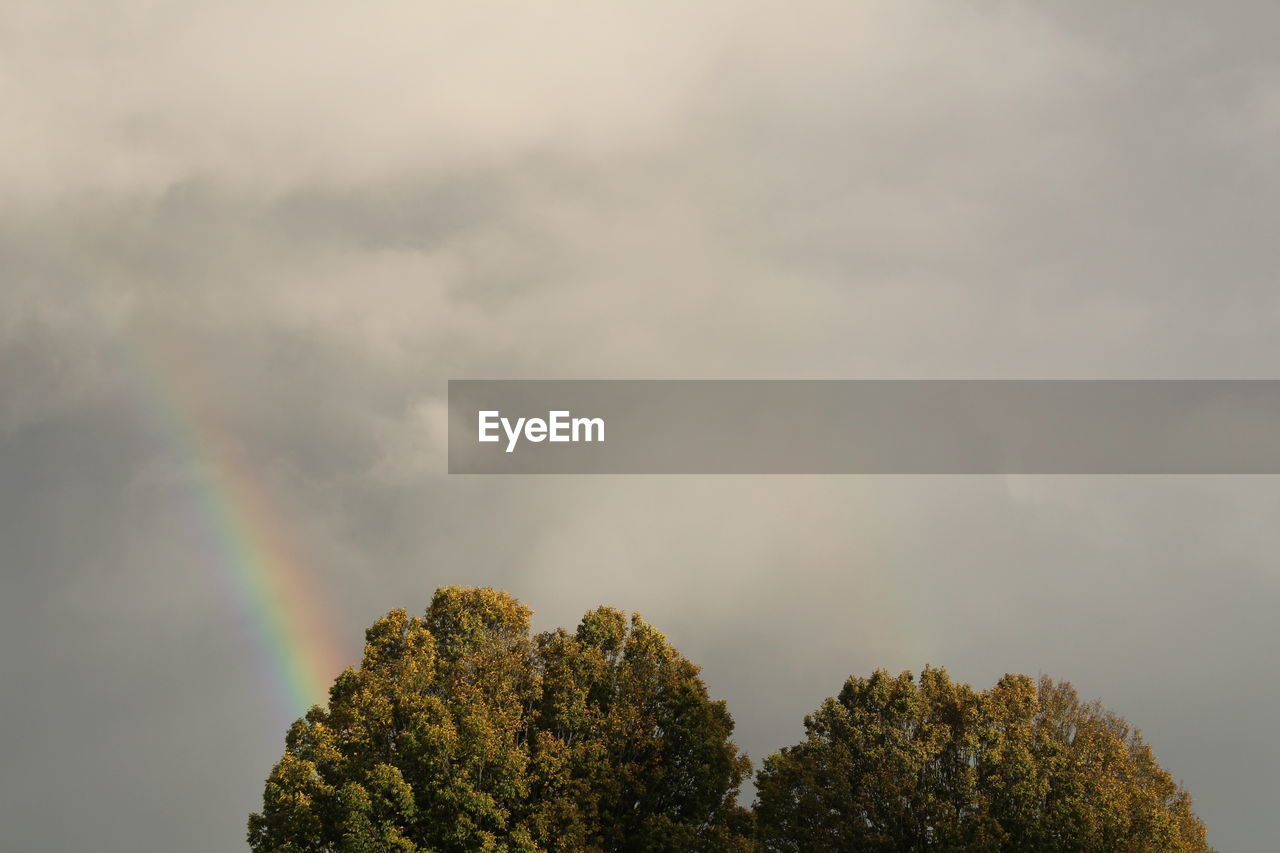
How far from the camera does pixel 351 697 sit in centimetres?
6494

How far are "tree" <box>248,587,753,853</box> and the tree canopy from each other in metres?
0.10

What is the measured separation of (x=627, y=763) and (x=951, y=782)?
57.1 feet

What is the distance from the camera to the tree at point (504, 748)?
61969 millimetres

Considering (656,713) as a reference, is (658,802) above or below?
below

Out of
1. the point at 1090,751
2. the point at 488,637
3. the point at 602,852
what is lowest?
the point at 602,852

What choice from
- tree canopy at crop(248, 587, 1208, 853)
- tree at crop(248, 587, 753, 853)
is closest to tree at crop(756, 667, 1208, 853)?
tree canopy at crop(248, 587, 1208, 853)

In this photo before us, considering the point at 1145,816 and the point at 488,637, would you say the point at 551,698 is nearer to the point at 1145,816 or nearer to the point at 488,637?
the point at 488,637

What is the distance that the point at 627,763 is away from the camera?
6556 cm

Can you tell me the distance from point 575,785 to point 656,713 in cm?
573

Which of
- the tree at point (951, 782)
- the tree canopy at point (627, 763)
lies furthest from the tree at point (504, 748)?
the tree at point (951, 782)

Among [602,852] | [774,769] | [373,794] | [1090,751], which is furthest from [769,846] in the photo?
[373,794]

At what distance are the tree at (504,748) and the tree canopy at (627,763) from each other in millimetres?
103

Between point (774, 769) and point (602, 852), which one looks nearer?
point (602, 852)

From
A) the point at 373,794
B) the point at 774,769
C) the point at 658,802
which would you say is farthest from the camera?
the point at 774,769
